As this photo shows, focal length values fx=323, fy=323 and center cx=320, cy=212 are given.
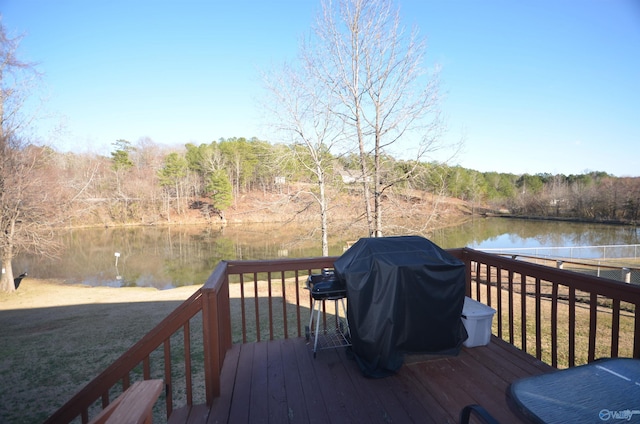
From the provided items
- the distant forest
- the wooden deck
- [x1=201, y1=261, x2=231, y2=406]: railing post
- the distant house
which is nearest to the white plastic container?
the wooden deck

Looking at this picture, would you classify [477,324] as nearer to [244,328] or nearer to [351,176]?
[244,328]

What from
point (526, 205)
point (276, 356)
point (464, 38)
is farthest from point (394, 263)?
point (526, 205)

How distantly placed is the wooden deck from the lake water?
7.60 meters

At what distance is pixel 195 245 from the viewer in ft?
81.1

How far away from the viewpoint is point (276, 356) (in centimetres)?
288

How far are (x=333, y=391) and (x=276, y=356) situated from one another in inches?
30.2

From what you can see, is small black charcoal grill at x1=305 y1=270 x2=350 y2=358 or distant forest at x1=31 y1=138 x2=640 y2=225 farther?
distant forest at x1=31 y1=138 x2=640 y2=225

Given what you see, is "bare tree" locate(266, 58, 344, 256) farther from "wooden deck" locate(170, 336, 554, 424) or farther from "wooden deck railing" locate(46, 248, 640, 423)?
"wooden deck" locate(170, 336, 554, 424)

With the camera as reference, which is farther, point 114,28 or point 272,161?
point 114,28

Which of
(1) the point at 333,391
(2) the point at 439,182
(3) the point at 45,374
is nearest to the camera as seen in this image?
(1) the point at 333,391

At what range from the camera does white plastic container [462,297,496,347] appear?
2.88m

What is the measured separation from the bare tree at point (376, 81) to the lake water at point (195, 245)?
2.87 meters

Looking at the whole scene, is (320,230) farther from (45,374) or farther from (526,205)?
(526,205)

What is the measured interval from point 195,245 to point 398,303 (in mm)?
24672
